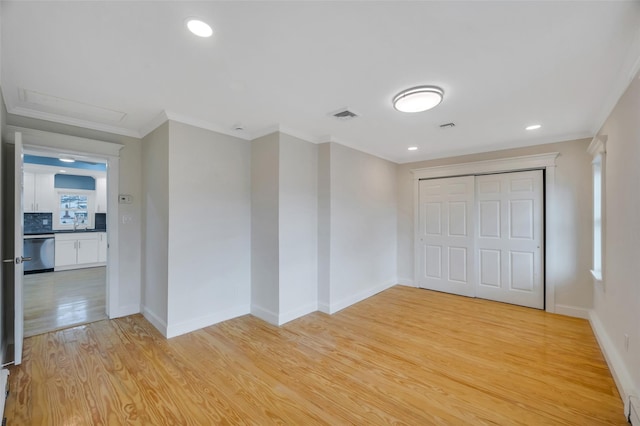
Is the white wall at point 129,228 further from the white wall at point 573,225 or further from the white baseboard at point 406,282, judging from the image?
the white wall at point 573,225

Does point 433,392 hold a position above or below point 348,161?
below

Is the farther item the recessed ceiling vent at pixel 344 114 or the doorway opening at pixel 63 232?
the doorway opening at pixel 63 232

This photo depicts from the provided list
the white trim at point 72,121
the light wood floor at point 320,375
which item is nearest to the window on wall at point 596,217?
the light wood floor at point 320,375

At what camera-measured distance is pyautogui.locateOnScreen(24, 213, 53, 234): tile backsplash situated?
20.9ft

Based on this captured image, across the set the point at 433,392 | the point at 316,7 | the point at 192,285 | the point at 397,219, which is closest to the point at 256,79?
the point at 316,7

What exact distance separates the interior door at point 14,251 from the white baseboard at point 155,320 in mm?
1093

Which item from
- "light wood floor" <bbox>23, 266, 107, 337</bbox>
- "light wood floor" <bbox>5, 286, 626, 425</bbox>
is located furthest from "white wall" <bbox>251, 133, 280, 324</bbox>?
"light wood floor" <bbox>23, 266, 107, 337</bbox>

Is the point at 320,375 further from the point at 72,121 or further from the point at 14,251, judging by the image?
the point at 72,121

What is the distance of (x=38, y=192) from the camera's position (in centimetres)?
645

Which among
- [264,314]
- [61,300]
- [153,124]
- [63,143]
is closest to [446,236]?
[264,314]

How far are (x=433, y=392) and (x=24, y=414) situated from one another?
2.96 m

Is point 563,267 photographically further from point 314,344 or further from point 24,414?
point 24,414

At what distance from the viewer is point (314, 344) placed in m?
2.90

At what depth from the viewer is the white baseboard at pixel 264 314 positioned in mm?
Answer: 3419
